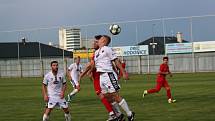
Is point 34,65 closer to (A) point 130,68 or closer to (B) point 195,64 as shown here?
(A) point 130,68

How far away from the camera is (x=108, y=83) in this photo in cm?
1273

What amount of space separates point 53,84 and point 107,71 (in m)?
1.59

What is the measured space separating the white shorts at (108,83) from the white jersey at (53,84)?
1276 millimetres

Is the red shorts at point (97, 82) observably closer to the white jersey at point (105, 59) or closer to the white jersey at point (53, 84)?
the white jersey at point (105, 59)

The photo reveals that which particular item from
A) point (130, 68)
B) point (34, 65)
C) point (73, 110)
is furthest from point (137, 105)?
point (34, 65)

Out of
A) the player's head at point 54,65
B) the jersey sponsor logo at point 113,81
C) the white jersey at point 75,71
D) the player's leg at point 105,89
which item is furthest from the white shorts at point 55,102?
the white jersey at point 75,71

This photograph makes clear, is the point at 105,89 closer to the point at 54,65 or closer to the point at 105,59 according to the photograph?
the point at 105,59

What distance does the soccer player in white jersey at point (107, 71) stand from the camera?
41.7ft

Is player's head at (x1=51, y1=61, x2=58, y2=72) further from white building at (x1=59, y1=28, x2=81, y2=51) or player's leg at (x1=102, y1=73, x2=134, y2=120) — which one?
white building at (x1=59, y1=28, x2=81, y2=51)

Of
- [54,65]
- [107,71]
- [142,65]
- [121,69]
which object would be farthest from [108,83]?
[142,65]

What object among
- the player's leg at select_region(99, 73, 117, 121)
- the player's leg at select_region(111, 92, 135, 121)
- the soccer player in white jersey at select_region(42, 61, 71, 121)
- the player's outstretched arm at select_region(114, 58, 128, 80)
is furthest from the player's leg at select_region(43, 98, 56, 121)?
the player's outstretched arm at select_region(114, 58, 128, 80)

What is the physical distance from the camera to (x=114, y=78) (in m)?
12.8

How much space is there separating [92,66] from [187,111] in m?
4.31

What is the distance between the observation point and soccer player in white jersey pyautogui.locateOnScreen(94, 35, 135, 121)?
12.7 meters
